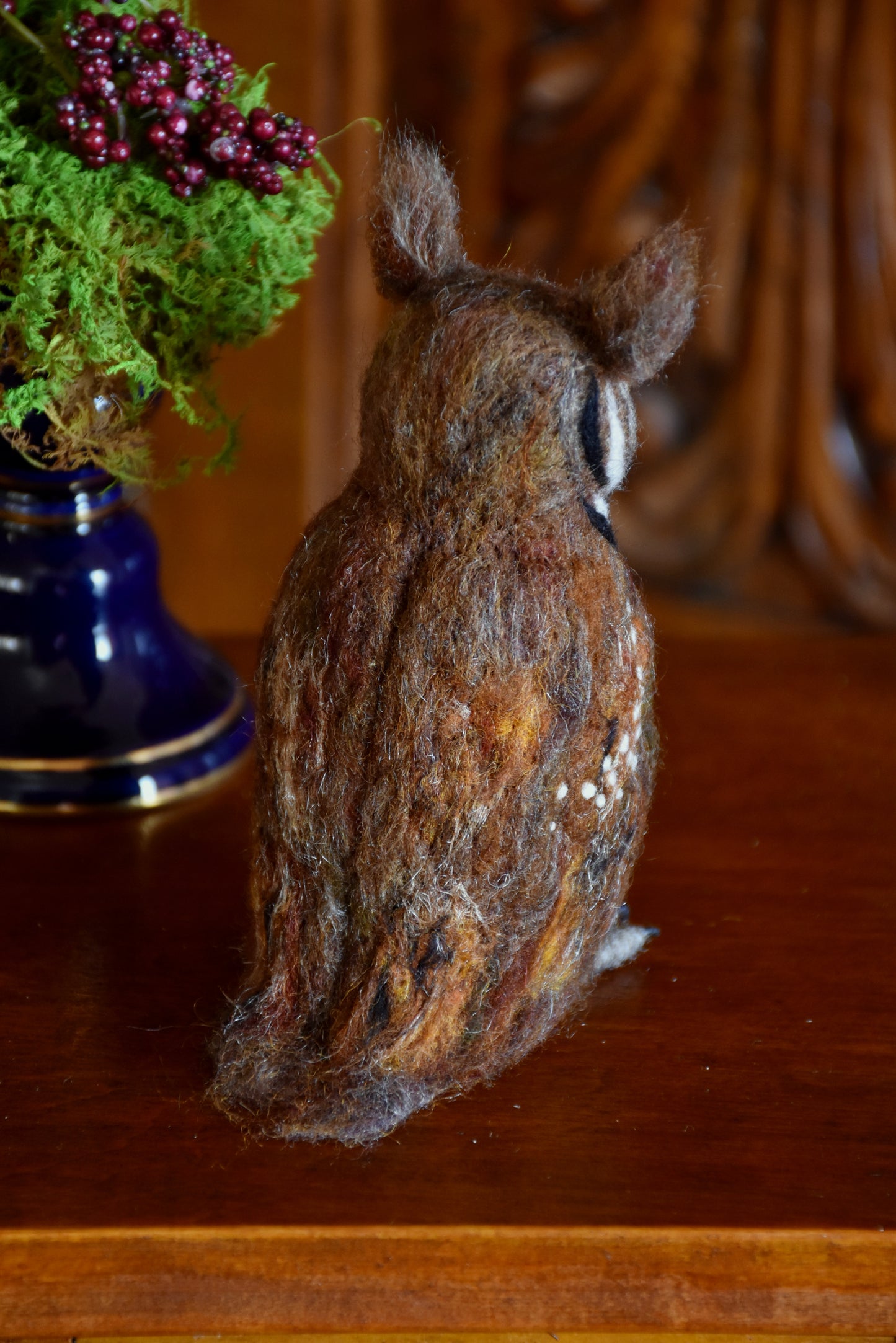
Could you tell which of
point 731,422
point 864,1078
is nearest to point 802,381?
point 731,422

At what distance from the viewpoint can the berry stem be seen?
0.52 m

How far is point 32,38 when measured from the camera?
0.53 metres

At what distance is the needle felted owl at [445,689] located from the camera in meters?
0.43

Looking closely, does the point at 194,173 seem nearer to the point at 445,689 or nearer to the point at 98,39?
the point at 98,39

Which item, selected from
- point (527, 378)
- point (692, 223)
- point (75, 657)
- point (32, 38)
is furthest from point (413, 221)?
point (692, 223)

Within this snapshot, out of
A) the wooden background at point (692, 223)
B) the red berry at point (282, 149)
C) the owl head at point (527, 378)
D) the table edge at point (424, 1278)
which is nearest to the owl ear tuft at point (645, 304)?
the owl head at point (527, 378)

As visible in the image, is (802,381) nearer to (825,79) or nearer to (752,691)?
(825,79)

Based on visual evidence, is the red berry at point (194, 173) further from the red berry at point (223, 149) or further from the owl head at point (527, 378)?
the owl head at point (527, 378)

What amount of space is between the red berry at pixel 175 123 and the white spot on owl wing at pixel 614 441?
211 millimetres

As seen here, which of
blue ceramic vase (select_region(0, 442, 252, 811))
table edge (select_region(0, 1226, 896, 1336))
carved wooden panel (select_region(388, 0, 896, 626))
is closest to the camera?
table edge (select_region(0, 1226, 896, 1336))

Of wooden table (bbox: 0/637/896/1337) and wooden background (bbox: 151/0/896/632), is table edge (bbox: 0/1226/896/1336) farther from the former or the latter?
wooden background (bbox: 151/0/896/632)

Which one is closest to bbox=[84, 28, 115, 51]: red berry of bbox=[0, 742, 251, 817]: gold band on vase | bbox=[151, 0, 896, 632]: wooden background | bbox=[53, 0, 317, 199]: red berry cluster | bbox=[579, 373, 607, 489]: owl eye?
bbox=[53, 0, 317, 199]: red berry cluster

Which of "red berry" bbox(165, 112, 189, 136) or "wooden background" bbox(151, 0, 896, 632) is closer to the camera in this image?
"red berry" bbox(165, 112, 189, 136)

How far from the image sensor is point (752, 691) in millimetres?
817
